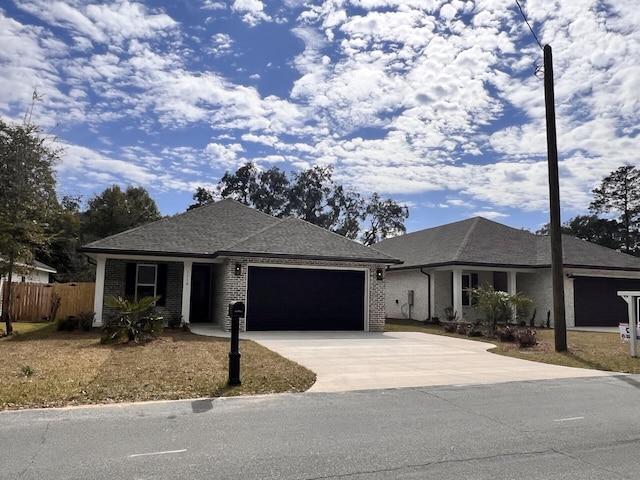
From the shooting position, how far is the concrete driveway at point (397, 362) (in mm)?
8922

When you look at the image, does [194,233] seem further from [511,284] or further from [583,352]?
[511,284]

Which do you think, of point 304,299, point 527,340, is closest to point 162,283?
point 304,299

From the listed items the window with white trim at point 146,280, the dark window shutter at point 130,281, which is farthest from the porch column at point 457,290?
the dark window shutter at point 130,281

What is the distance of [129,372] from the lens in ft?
29.0

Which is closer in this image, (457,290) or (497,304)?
Answer: (497,304)

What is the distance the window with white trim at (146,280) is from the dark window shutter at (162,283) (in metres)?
0.14

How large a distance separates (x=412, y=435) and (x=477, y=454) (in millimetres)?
793

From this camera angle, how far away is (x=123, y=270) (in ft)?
60.5

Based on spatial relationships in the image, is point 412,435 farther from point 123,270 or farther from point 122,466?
point 123,270

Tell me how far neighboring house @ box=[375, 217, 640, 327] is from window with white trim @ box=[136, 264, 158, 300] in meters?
12.0

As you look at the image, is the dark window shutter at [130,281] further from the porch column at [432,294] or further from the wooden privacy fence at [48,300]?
the porch column at [432,294]

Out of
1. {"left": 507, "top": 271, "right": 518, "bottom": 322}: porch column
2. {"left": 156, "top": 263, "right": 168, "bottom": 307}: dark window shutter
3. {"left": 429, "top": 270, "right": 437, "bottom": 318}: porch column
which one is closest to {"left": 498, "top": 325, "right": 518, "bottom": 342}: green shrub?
{"left": 507, "top": 271, "right": 518, "bottom": 322}: porch column

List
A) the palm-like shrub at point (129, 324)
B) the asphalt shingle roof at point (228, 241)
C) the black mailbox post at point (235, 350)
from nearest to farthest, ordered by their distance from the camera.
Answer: the black mailbox post at point (235, 350)
the palm-like shrub at point (129, 324)
the asphalt shingle roof at point (228, 241)

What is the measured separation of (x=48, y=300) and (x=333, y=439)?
Answer: 19.9m
